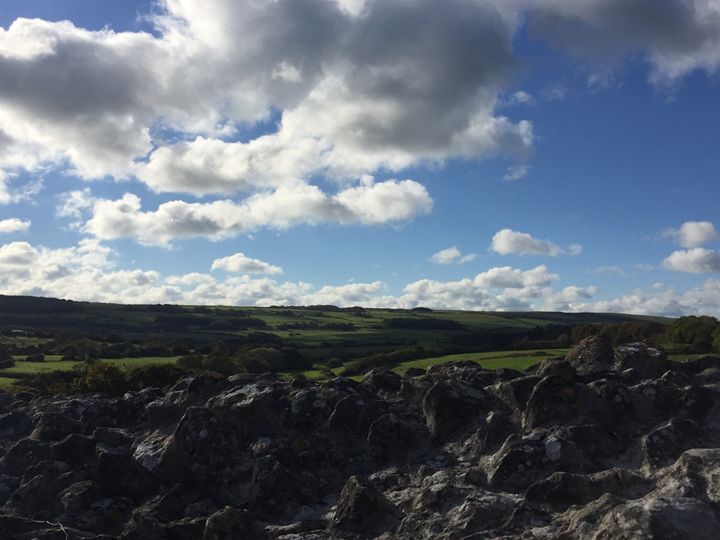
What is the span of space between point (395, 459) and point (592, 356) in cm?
494

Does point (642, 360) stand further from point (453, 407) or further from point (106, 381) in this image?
point (106, 381)

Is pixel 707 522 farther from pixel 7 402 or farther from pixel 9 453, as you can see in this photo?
pixel 7 402

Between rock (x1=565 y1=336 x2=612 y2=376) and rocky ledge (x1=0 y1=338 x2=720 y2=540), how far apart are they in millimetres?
49

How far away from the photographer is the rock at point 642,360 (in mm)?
11008

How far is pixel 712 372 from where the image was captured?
1048cm

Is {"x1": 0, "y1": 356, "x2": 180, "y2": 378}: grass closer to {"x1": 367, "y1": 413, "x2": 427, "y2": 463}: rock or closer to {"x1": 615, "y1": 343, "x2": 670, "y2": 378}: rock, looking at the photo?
{"x1": 367, "y1": 413, "x2": 427, "y2": 463}: rock

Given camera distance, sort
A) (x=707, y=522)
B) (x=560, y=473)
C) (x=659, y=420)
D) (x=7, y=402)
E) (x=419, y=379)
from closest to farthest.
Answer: (x=707, y=522), (x=560, y=473), (x=659, y=420), (x=419, y=379), (x=7, y=402)

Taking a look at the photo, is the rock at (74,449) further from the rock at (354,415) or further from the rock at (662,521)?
the rock at (662,521)

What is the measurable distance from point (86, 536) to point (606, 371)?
893 centimetres

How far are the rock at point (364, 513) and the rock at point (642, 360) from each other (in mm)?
5831

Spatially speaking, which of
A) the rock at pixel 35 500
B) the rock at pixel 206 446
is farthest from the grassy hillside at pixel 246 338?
the rock at pixel 35 500

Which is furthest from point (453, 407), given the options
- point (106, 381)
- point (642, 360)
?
point (106, 381)

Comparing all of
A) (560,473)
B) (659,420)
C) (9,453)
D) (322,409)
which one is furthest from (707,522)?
(9,453)

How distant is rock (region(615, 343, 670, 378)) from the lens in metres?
11.0
